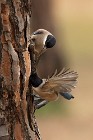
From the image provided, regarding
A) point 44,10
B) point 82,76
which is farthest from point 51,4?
point 82,76

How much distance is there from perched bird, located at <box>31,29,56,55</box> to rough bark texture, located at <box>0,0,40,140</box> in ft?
0.15

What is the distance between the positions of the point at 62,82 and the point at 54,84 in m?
0.03

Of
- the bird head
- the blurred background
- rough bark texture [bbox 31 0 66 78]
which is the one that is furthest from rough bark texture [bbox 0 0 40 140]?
rough bark texture [bbox 31 0 66 78]

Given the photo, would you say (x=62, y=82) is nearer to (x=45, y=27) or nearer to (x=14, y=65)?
(x=14, y=65)

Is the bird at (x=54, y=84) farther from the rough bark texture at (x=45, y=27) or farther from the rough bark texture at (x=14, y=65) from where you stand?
the rough bark texture at (x=45, y=27)

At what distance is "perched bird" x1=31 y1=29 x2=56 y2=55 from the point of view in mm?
1591

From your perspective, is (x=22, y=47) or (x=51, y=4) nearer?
(x=22, y=47)

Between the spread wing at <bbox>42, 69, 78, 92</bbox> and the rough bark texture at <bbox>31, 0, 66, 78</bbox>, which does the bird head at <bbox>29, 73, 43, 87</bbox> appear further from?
the rough bark texture at <bbox>31, 0, 66, 78</bbox>

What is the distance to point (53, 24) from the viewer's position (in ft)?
24.8

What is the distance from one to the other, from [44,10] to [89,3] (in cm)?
654

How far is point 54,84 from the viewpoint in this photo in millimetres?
1635

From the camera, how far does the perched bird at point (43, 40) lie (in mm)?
1591

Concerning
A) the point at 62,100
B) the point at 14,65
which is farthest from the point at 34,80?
the point at 62,100

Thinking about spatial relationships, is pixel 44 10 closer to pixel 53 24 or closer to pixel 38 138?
pixel 53 24
